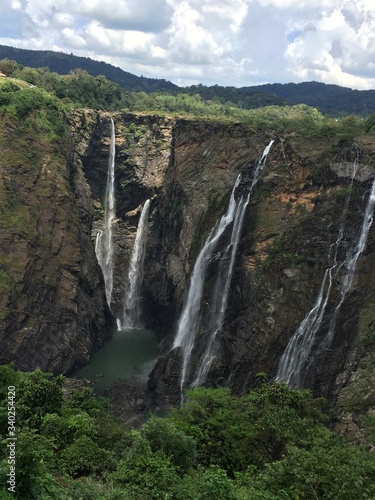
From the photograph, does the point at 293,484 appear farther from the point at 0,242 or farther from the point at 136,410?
the point at 0,242

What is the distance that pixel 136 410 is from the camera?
97.3ft

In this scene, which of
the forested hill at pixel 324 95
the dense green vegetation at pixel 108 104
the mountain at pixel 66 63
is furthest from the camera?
the mountain at pixel 66 63

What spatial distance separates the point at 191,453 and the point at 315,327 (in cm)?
1345

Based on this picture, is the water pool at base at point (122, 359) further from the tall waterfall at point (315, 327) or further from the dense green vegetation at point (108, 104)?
the dense green vegetation at point (108, 104)

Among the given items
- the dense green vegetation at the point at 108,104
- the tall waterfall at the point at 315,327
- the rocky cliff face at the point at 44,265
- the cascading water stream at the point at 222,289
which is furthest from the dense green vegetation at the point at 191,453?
the dense green vegetation at the point at 108,104

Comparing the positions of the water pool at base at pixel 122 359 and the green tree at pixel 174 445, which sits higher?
the green tree at pixel 174 445

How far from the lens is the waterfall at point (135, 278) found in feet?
143

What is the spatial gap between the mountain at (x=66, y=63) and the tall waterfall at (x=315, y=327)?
136 metres

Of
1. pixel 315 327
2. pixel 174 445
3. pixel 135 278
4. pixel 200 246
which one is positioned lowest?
pixel 135 278

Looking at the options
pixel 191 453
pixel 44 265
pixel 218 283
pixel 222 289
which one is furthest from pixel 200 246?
pixel 191 453

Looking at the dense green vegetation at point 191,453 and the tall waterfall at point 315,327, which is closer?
the dense green vegetation at point 191,453

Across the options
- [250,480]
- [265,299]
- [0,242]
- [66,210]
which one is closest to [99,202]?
[66,210]

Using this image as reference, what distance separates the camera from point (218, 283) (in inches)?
1232

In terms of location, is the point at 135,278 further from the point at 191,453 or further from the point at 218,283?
the point at 191,453
